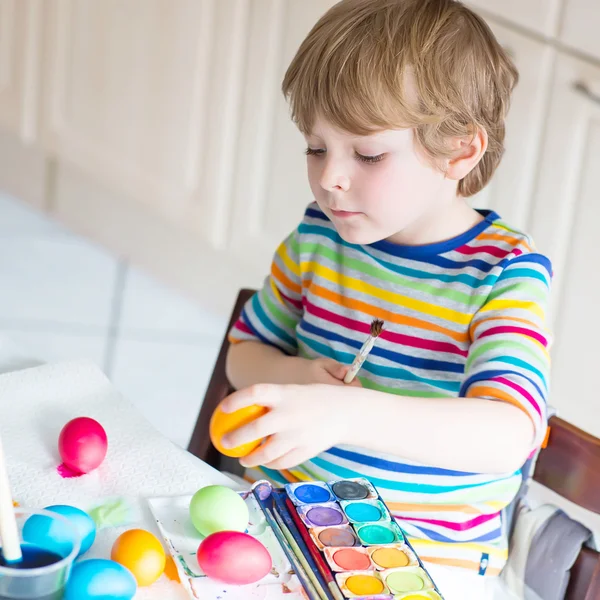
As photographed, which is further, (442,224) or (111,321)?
(111,321)

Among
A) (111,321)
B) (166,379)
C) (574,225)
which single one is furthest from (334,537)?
(111,321)

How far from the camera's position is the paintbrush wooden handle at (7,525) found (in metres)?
0.61

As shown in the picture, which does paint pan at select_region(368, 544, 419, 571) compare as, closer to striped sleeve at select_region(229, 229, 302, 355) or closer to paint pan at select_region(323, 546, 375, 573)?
paint pan at select_region(323, 546, 375, 573)

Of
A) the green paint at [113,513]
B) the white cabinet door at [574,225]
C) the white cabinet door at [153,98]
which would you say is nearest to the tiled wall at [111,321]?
the white cabinet door at [153,98]

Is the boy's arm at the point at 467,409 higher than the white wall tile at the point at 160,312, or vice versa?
the boy's arm at the point at 467,409

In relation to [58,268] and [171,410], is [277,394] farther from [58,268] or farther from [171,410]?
[58,268]

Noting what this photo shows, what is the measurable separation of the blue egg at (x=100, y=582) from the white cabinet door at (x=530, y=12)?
141 centimetres

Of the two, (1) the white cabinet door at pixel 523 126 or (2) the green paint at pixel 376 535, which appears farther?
(1) the white cabinet door at pixel 523 126

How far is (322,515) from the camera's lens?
75 cm

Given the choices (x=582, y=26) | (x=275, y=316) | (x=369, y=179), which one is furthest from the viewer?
(x=582, y=26)

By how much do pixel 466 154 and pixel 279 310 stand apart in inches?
11.4

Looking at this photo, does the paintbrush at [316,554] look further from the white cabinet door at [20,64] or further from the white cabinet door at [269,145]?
the white cabinet door at [20,64]

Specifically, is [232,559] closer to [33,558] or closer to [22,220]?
[33,558]

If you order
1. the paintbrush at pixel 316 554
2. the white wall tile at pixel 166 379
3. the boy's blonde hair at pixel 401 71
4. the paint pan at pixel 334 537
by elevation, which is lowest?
the white wall tile at pixel 166 379
